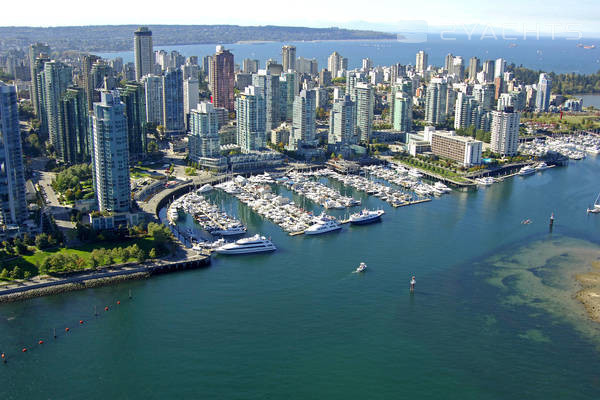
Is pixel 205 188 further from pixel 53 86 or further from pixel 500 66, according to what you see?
pixel 500 66

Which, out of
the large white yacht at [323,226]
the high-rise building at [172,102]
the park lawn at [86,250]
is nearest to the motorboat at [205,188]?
the large white yacht at [323,226]

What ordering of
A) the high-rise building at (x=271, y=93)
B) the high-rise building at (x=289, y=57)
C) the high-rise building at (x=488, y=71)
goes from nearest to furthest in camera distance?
the high-rise building at (x=271, y=93), the high-rise building at (x=488, y=71), the high-rise building at (x=289, y=57)

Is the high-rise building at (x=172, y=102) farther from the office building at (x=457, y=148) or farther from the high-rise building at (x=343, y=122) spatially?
the office building at (x=457, y=148)

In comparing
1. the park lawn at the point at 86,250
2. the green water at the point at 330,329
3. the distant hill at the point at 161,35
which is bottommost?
the green water at the point at 330,329

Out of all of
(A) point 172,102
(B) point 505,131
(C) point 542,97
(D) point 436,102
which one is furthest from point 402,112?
(C) point 542,97

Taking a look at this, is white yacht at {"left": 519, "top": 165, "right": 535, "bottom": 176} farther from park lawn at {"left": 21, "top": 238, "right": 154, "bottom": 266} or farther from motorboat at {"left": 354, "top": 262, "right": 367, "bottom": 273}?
park lawn at {"left": 21, "top": 238, "right": 154, "bottom": 266}

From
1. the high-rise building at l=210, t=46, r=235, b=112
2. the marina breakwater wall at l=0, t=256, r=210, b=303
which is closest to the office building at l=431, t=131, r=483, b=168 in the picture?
the high-rise building at l=210, t=46, r=235, b=112

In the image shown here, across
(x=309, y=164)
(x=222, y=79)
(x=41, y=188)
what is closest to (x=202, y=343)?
(x=41, y=188)
